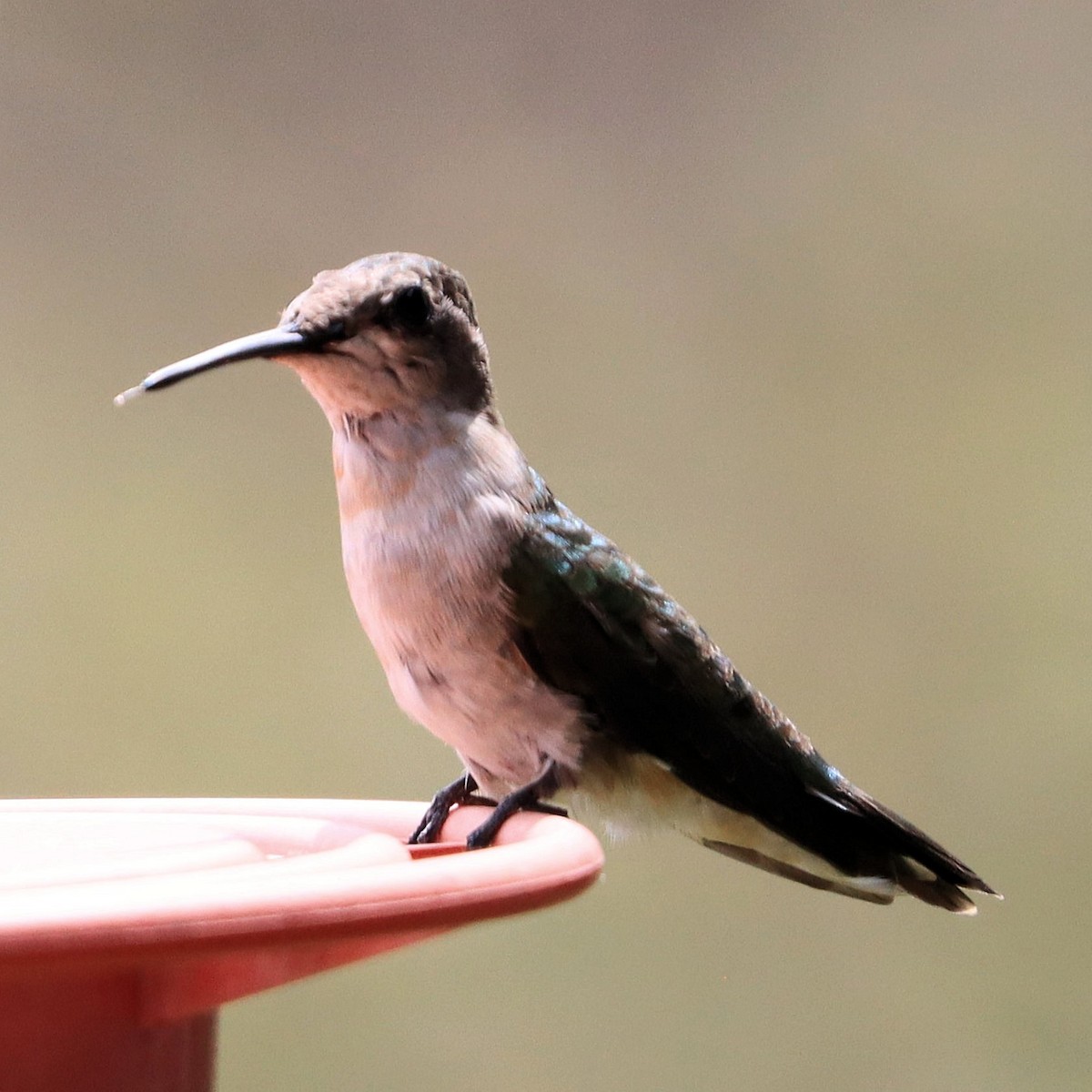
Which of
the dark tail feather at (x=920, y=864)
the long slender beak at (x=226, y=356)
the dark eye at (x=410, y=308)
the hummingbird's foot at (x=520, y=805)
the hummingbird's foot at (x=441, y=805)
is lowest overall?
the dark tail feather at (x=920, y=864)

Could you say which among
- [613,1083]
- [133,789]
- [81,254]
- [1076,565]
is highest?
[81,254]

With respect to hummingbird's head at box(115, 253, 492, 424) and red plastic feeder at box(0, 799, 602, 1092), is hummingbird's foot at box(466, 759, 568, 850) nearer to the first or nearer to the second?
red plastic feeder at box(0, 799, 602, 1092)

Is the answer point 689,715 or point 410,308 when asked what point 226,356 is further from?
point 689,715

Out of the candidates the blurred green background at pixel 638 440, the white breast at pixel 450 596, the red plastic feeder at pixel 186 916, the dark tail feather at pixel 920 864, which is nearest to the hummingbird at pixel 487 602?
the white breast at pixel 450 596

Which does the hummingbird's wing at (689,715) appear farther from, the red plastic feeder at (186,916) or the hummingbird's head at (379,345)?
the red plastic feeder at (186,916)

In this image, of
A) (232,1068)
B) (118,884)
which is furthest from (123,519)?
(118,884)

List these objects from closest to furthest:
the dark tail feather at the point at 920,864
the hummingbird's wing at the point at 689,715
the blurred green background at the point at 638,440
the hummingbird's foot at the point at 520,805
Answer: the hummingbird's foot at the point at 520,805, the hummingbird's wing at the point at 689,715, the dark tail feather at the point at 920,864, the blurred green background at the point at 638,440

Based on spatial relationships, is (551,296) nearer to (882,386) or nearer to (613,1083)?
(882,386)
